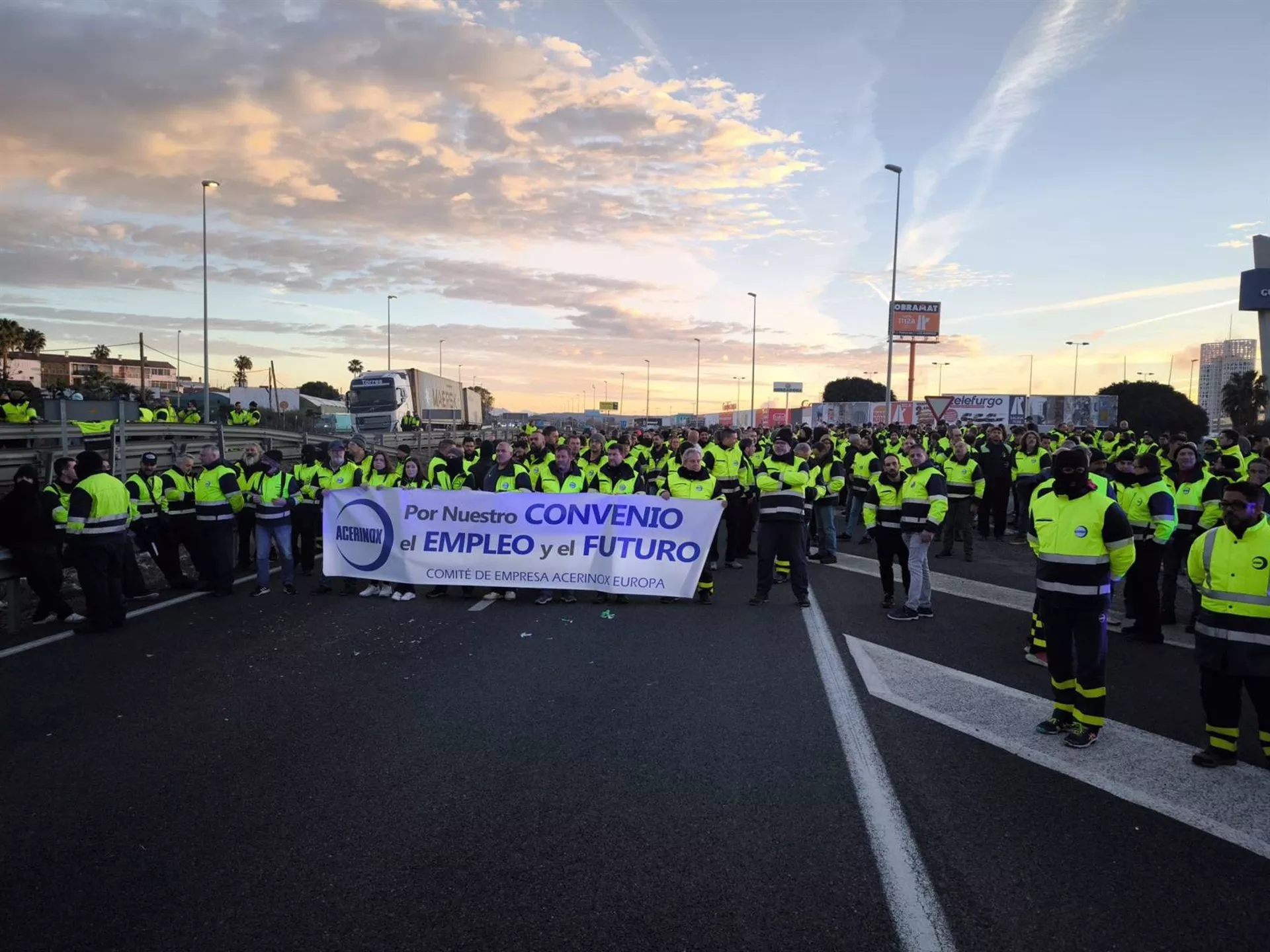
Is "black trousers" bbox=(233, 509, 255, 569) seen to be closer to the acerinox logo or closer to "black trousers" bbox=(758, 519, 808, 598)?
the acerinox logo

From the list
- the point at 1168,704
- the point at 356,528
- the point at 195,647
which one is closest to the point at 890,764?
the point at 1168,704

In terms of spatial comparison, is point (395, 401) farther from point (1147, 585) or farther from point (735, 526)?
point (1147, 585)

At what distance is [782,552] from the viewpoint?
31.0 feet

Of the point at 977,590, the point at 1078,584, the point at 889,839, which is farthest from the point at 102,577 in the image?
the point at 977,590

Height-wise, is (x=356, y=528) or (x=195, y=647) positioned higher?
(x=356, y=528)

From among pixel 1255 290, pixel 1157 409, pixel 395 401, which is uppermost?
Result: pixel 1255 290

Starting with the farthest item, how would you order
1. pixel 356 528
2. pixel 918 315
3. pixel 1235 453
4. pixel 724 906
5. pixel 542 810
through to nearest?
pixel 918 315 < pixel 1235 453 < pixel 356 528 < pixel 542 810 < pixel 724 906

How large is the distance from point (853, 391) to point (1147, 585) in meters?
115

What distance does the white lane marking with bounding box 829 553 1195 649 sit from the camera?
956 cm

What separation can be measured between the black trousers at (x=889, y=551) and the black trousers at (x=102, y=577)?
27.7 ft

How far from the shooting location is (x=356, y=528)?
10.2m

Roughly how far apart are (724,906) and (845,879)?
2.03 feet

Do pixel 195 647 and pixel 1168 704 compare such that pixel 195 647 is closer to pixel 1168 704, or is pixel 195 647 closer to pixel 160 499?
pixel 160 499

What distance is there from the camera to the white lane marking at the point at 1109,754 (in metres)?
4.27
